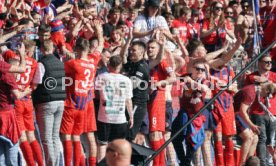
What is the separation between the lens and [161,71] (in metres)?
12.2

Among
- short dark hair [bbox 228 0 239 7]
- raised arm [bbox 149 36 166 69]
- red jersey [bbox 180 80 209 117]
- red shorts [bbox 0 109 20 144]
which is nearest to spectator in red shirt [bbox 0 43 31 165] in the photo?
red shorts [bbox 0 109 20 144]

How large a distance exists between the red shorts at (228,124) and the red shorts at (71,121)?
2.08 m

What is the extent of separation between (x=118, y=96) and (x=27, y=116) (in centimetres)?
116

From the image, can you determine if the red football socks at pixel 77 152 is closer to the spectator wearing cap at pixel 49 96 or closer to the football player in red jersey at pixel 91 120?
the football player in red jersey at pixel 91 120

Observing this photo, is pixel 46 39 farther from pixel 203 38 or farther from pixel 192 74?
pixel 203 38

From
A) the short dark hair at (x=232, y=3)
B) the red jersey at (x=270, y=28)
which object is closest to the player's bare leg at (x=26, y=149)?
the red jersey at (x=270, y=28)

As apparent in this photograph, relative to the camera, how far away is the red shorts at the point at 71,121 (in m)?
11.7

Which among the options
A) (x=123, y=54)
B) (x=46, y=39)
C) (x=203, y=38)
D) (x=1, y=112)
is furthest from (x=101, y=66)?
(x=203, y=38)

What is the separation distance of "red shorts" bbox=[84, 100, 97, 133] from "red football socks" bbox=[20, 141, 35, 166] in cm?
81

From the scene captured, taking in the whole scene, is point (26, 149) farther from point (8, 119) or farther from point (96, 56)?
point (96, 56)

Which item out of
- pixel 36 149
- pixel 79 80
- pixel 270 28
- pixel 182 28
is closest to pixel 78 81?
pixel 79 80

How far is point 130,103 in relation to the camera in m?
11.7

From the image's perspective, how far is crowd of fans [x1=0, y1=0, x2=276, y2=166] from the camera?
448 inches

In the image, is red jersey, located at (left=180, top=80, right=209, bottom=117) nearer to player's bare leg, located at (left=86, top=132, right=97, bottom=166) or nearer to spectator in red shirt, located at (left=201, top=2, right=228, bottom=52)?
player's bare leg, located at (left=86, top=132, right=97, bottom=166)
